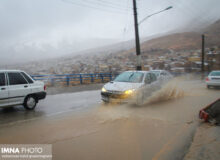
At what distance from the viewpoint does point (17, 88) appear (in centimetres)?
621

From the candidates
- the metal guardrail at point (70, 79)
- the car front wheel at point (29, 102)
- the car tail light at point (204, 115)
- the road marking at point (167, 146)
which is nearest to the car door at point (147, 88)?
the car tail light at point (204, 115)

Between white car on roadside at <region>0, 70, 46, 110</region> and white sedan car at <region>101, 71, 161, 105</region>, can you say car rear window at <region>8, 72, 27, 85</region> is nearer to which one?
white car on roadside at <region>0, 70, 46, 110</region>

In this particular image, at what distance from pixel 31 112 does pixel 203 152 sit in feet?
18.6

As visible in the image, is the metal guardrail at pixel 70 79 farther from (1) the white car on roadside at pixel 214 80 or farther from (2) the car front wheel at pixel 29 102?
(1) the white car on roadside at pixel 214 80

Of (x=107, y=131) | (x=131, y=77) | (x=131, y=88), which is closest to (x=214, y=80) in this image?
(x=131, y=77)

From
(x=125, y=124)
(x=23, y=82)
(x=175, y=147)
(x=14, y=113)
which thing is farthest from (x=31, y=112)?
(x=175, y=147)

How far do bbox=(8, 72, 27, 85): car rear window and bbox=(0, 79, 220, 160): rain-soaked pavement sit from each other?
1.11 meters

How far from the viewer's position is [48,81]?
47.6ft

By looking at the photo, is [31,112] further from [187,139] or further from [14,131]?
[187,139]

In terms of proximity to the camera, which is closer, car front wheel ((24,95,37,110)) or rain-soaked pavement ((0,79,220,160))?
rain-soaked pavement ((0,79,220,160))

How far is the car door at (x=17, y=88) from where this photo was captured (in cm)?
603

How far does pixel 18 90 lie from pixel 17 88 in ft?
0.27

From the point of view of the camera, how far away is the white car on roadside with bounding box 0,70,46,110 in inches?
230

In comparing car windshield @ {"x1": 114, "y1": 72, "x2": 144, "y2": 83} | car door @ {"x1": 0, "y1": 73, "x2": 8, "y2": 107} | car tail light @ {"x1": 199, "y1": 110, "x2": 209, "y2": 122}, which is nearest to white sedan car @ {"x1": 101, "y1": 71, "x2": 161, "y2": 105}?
car windshield @ {"x1": 114, "y1": 72, "x2": 144, "y2": 83}
